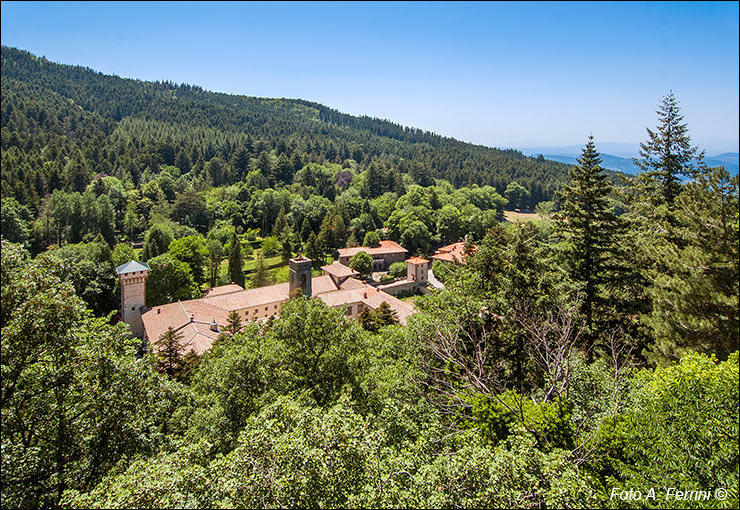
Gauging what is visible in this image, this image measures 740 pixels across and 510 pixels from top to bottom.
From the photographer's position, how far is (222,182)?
95.0m

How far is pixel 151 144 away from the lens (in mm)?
104938

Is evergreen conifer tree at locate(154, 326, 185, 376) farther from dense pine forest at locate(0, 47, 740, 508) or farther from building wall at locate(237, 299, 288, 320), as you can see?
building wall at locate(237, 299, 288, 320)

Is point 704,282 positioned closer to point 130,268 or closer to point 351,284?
point 351,284

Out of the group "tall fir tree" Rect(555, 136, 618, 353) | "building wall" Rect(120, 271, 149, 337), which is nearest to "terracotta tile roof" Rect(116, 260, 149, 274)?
"building wall" Rect(120, 271, 149, 337)

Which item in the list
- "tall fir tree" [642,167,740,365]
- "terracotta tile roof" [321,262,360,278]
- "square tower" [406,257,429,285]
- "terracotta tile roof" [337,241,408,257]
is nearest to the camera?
"tall fir tree" [642,167,740,365]

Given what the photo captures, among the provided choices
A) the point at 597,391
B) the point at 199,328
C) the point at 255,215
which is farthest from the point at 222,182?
the point at 597,391

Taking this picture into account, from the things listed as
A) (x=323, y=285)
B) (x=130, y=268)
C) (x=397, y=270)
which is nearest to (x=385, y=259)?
(x=397, y=270)

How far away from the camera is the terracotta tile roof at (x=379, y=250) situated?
55.8m

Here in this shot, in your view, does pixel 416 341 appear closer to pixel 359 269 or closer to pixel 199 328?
pixel 199 328

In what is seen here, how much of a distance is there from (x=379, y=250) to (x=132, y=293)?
115 feet

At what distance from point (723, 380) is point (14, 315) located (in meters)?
15.1

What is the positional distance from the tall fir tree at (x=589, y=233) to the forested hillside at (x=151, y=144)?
261 ft

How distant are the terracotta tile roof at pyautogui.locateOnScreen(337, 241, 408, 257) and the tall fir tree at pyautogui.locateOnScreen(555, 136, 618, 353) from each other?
39.5 meters

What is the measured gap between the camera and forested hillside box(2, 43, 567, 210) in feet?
289
